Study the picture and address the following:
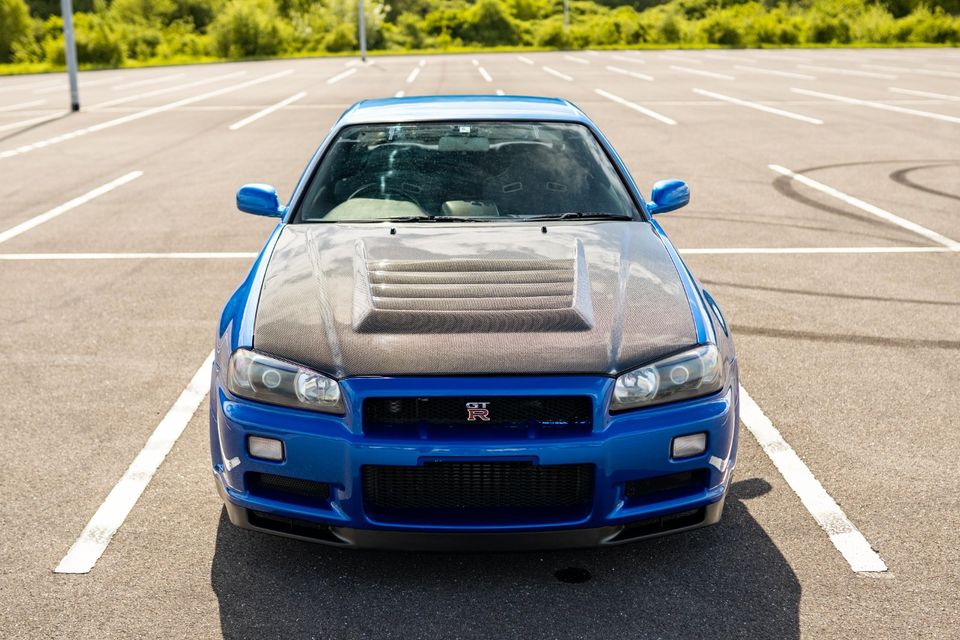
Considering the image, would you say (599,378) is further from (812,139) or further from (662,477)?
(812,139)

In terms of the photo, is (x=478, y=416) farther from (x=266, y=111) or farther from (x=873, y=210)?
(x=266, y=111)

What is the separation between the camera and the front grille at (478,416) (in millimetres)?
3098

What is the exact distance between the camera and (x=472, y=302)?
348 centimetres

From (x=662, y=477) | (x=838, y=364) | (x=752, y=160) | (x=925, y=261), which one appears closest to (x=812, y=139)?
(x=752, y=160)

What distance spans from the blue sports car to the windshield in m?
0.75

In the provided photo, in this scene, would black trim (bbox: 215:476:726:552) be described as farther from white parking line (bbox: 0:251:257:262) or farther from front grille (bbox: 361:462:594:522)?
white parking line (bbox: 0:251:257:262)

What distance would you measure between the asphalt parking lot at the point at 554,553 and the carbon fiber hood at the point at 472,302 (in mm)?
747

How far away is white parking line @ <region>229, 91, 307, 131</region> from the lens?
18609 mm

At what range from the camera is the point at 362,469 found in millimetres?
3100

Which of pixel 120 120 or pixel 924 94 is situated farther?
pixel 924 94

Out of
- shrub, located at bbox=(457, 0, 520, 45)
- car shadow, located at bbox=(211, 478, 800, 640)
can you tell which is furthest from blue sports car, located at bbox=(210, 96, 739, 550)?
shrub, located at bbox=(457, 0, 520, 45)

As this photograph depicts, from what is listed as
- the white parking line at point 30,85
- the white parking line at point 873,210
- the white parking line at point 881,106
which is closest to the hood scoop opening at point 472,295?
the white parking line at point 873,210

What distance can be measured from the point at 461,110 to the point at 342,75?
30.7 metres

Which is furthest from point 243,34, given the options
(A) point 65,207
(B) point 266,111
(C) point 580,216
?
(C) point 580,216
